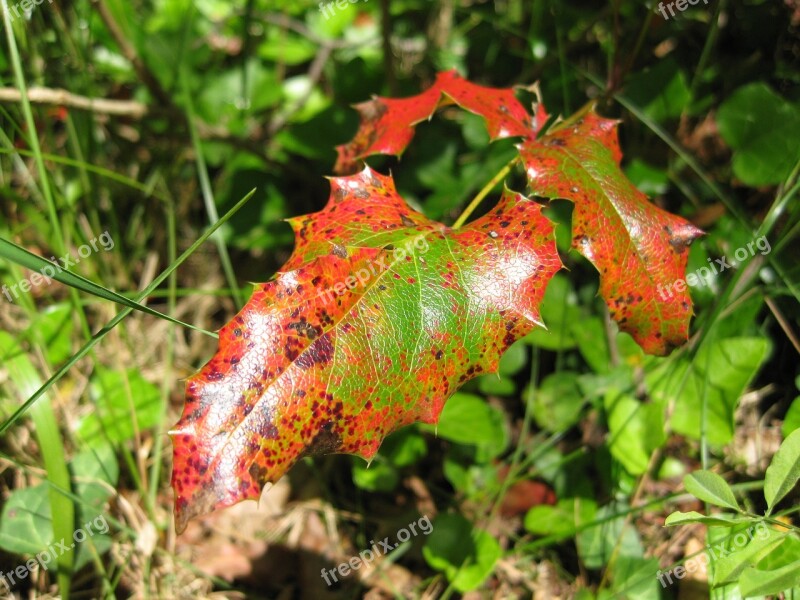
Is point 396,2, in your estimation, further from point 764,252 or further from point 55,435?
point 55,435

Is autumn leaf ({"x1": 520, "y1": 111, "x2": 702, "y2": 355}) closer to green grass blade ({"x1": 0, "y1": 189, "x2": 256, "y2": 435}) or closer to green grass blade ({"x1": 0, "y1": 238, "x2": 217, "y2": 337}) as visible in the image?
green grass blade ({"x1": 0, "y1": 189, "x2": 256, "y2": 435})

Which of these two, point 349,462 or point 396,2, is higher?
point 396,2

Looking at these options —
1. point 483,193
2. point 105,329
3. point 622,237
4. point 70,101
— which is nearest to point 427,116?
point 483,193

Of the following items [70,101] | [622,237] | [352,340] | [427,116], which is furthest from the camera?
[70,101]

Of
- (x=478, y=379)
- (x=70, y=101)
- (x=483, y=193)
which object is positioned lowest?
(x=478, y=379)

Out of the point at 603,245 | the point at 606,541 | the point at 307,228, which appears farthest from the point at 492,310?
the point at 606,541

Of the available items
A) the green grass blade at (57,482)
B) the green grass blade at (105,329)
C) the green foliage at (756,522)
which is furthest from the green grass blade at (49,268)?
the green foliage at (756,522)

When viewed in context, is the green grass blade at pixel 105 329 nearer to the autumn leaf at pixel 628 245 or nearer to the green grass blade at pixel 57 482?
Result: the green grass blade at pixel 57 482

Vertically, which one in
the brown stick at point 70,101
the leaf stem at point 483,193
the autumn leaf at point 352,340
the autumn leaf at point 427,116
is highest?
the brown stick at point 70,101

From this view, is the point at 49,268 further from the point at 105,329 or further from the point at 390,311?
the point at 390,311
